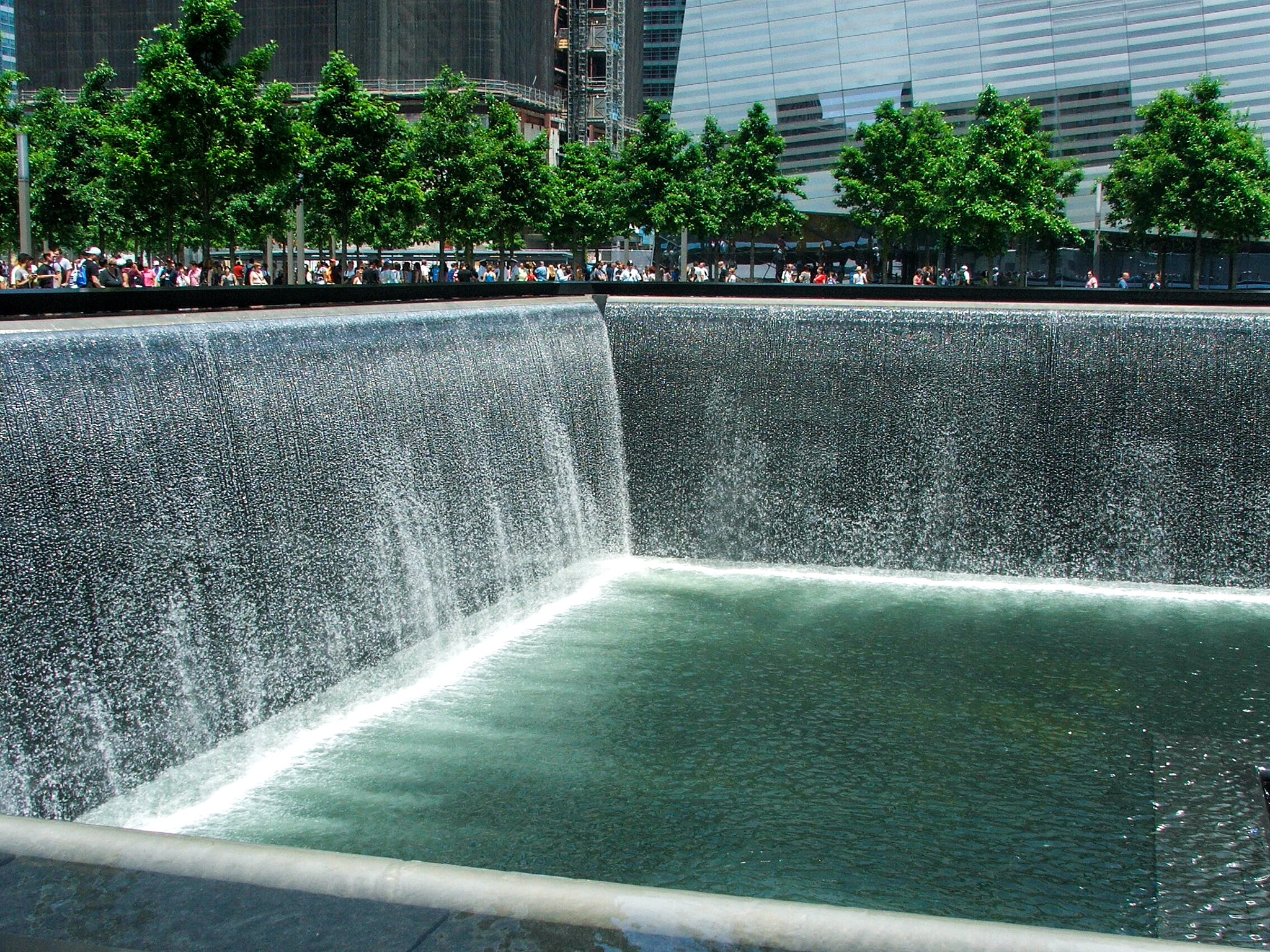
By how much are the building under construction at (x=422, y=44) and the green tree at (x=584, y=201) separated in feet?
73.9

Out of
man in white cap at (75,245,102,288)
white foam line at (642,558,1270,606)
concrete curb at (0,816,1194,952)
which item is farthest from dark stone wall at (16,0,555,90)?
concrete curb at (0,816,1194,952)

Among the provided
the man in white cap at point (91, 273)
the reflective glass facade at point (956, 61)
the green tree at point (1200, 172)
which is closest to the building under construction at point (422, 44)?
the reflective glass facade at point (956, 61)

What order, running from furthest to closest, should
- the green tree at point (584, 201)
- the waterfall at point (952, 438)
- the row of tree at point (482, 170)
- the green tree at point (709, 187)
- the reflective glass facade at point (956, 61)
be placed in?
the reflective glass facade at point (956, 61), the green tree at point (584, 201), the green tree at point (709, 187), the row of tree at point (482, 170), the waterfall at point (952, 438)

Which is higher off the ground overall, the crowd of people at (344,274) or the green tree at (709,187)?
the green tree at (709,187)

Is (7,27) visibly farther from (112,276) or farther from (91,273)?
(91,273)

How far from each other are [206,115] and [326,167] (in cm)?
369

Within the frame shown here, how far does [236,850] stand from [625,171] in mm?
34530

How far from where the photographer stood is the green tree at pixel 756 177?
1361 inches

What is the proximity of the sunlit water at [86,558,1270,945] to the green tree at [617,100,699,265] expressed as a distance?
75.8 ft

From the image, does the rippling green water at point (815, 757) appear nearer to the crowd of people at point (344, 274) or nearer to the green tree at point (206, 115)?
the crowd of people at point (344, 274)

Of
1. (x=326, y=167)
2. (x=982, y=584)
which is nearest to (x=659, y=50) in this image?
(x=326, y=167)

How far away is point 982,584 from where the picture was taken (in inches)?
520

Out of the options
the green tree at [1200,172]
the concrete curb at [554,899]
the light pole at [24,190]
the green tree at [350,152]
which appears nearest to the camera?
the concrete curb at [554,899]

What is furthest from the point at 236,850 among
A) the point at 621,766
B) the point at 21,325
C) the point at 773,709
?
the point at 773,709
